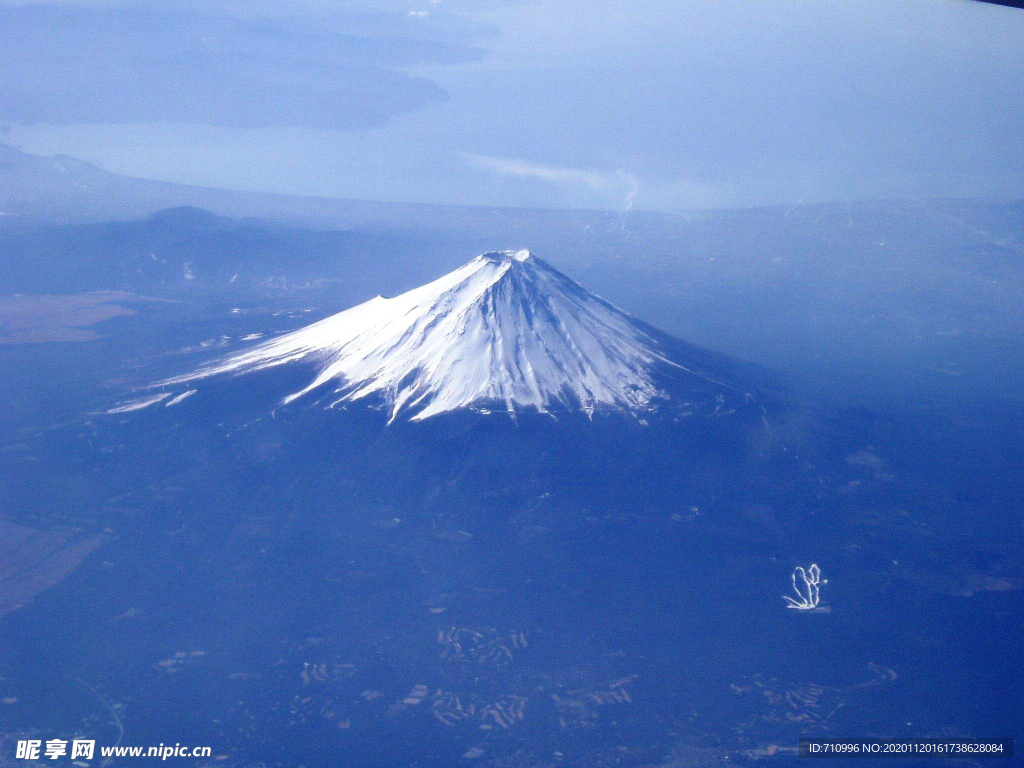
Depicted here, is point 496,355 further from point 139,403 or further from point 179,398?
point 139,403

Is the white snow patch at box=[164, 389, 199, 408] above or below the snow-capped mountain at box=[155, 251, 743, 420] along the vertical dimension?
below

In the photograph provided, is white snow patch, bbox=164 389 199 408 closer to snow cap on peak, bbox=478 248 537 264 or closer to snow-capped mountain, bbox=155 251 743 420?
snow-capped mountain, bbox=155 251 743 420

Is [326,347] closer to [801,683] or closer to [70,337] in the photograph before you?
[70,337]

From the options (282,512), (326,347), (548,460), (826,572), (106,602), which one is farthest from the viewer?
(326,347)

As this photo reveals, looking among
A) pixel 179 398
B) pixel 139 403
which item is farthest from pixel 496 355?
pixel 139 403

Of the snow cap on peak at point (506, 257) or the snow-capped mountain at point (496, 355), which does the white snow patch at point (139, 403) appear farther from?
the snow cap on peak at point (506, 257)

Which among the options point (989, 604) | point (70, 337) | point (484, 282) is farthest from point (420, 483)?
point (70, 337)

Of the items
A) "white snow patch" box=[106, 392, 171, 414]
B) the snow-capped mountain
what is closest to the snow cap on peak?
the snow-capped mountain

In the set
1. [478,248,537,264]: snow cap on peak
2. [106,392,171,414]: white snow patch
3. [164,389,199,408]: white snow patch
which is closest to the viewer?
[164,389,199,408]: white snow patch
